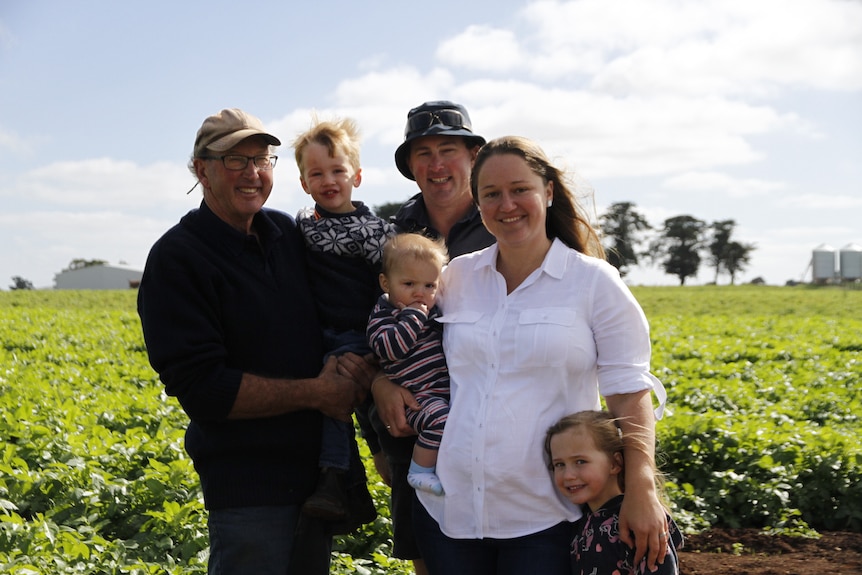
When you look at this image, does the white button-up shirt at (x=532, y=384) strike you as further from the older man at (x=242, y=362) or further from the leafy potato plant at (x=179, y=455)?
the leafy potato plant at (x=179, y=455)

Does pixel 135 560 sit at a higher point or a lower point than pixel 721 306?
lower

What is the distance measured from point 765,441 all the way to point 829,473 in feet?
1.99

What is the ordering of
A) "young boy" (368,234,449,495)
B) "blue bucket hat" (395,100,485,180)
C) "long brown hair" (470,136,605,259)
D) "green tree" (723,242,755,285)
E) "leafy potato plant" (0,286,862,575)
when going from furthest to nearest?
"green tree" (723,242,755,285) → "leafy potato plant" (0,286,862,575) → "blue bucket hat" (395,100,485,180) → "young boy" (368,234,449,495) → "long brown hair" (470,136,605,259)

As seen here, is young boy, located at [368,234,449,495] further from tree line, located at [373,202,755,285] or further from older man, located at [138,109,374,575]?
tree line, located at [373,202,755,285]

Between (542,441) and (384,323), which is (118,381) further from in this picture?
(542,441)

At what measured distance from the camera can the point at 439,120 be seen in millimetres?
4141

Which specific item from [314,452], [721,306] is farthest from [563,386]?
[721,306]

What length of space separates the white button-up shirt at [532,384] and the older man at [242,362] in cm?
68

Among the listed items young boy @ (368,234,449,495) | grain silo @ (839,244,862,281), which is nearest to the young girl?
young boy @ (368,234,449,495)

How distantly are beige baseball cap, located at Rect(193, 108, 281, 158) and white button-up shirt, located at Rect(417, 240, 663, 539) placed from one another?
121cm

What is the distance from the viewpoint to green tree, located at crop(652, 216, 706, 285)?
304 feet

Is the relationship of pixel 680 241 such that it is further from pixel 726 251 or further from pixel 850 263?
pixel 850 263

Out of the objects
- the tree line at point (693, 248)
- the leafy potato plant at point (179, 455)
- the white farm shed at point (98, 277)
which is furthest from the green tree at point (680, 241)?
the leafy potato plant at point (179, 455)

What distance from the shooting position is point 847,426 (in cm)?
917
